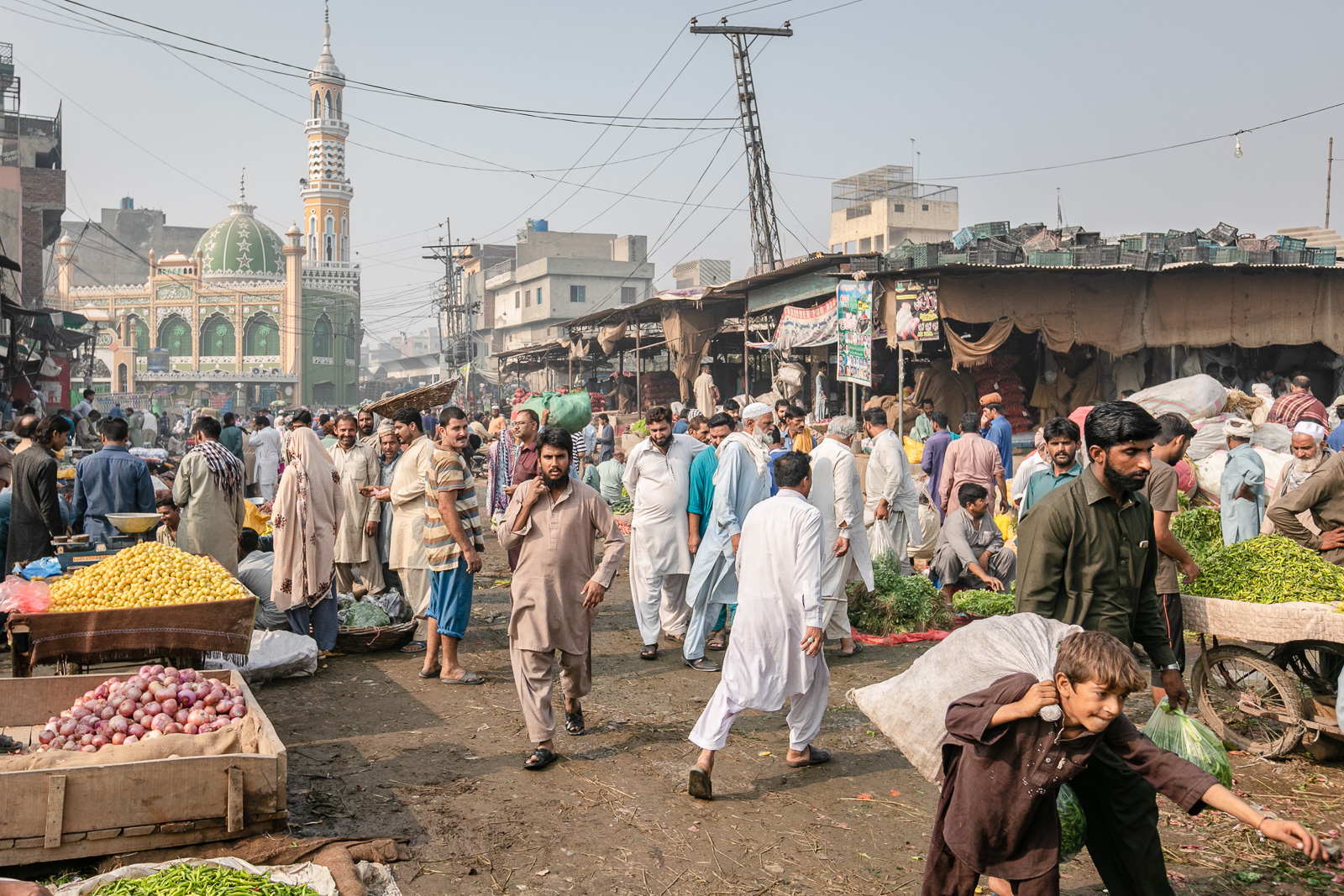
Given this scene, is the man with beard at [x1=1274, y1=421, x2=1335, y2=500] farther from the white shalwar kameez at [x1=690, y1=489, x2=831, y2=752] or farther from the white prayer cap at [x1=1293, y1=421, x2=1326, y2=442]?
the white shalwar kameez at [x1=690, y1=489, x2=831, y2=752]

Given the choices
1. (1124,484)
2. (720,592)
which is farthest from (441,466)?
(1124,484)

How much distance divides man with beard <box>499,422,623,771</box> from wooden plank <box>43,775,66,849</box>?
196 centimetres

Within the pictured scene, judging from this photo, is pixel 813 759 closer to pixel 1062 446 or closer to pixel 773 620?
pixel 773 620

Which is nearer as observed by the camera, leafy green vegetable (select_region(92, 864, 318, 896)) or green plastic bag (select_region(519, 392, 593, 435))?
leafy green vegetable (select_region(92, 864, 318, 896))

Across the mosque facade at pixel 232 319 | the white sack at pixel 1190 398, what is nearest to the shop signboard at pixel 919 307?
the white sack at pixel 1190 398

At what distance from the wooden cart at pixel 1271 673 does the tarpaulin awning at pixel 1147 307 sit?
948 cm

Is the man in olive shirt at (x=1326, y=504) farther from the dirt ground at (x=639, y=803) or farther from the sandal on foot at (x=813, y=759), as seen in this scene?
the sandal on foot at (x=813, y=759)

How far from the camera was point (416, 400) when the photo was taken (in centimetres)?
870

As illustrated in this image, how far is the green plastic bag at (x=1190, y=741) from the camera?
11.3 feet

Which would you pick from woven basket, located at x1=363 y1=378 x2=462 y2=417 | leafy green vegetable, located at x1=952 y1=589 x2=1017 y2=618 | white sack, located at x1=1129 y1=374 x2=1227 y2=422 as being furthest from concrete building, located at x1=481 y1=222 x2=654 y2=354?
leafy green vegetable, located at x1=952 y1=589 x2=1017 y2=618

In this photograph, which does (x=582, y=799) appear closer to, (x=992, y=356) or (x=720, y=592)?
(x=720, y=592)

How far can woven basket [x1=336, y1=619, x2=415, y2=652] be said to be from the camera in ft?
23.6

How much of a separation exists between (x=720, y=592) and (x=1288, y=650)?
3.37m

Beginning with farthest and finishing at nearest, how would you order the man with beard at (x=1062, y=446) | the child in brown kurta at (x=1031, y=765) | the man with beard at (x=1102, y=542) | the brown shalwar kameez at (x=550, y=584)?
the man with beard at (x=1062, y=446) → the brown shalwar kameez at (x=550, y=584) → the man with beard at (x=1102, y=542) → the child in brown kurta at (x=1031, y=765)
